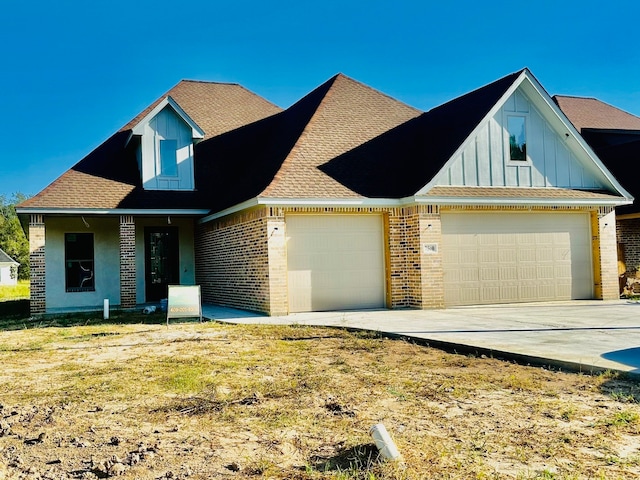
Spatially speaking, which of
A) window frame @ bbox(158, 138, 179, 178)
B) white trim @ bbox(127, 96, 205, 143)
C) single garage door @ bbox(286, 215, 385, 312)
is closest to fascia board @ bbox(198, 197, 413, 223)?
single garage door @ bbox(286, 215, 385, 312)

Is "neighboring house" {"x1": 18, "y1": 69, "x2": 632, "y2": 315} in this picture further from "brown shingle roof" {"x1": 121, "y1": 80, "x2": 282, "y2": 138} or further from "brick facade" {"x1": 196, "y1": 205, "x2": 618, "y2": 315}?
"brown shingle roof" {"x1": 121, "y1": 80, "x2": 282, "y2": 138}

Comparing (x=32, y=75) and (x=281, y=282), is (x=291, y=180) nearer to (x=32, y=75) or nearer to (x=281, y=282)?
(x=281, y=282)

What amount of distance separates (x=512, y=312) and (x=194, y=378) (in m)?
8.69

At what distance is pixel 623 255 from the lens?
20.5 meters

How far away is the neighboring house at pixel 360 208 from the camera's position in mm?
14875

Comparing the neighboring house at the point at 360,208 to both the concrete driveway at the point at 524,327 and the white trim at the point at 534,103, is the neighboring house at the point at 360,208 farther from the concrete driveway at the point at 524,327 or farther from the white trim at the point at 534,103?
the concrete driveway at the point at 524,327

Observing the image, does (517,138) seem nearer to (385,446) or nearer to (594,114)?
(594,114)

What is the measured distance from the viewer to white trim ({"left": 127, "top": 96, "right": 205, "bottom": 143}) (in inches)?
715

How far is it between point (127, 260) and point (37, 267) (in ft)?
7.97

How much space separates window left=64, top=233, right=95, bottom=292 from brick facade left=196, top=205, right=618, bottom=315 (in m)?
4.95

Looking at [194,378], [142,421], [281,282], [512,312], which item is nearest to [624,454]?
[142,421]

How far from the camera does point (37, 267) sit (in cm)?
1677

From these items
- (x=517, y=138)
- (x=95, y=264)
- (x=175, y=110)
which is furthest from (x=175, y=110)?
(x=517, y=138)

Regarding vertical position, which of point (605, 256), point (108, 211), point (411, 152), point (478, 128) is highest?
point (478, 128)
